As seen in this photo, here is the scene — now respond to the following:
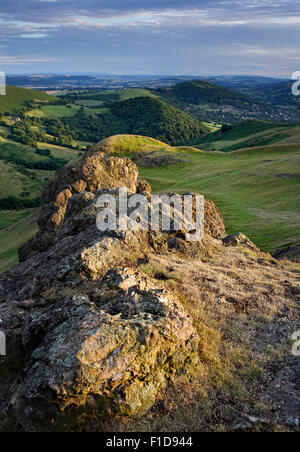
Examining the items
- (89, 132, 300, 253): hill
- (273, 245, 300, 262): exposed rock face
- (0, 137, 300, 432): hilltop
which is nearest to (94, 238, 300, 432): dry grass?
(0, 137, 300, 432): hilltop

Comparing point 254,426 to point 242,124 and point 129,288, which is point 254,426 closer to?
point 129,288

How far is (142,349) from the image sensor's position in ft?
25.7

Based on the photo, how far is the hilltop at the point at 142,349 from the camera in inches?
275

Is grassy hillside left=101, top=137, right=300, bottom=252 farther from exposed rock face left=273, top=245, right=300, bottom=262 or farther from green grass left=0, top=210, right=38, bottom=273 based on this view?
green grass left=0, top=210, right=38, bottom=273

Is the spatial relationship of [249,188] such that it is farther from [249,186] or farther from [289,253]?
[289,253]

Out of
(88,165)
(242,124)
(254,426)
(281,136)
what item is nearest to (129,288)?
(254,426)

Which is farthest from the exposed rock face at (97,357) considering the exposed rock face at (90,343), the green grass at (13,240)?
the green grass at (13,240)

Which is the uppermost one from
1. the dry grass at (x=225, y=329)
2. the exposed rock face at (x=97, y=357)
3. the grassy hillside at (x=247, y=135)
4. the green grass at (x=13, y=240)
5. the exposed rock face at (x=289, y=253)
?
the grassy hillside at (x=247, y=135)

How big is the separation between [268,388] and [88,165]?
85.2 feet

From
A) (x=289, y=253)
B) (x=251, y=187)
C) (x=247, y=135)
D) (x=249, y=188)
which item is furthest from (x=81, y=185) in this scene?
(x=247, y=135)

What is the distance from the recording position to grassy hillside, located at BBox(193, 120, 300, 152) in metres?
112

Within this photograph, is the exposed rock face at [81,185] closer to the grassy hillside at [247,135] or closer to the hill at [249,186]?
the hill at [249,186]

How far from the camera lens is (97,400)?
710 cm

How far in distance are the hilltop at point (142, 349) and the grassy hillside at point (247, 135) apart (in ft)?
347
